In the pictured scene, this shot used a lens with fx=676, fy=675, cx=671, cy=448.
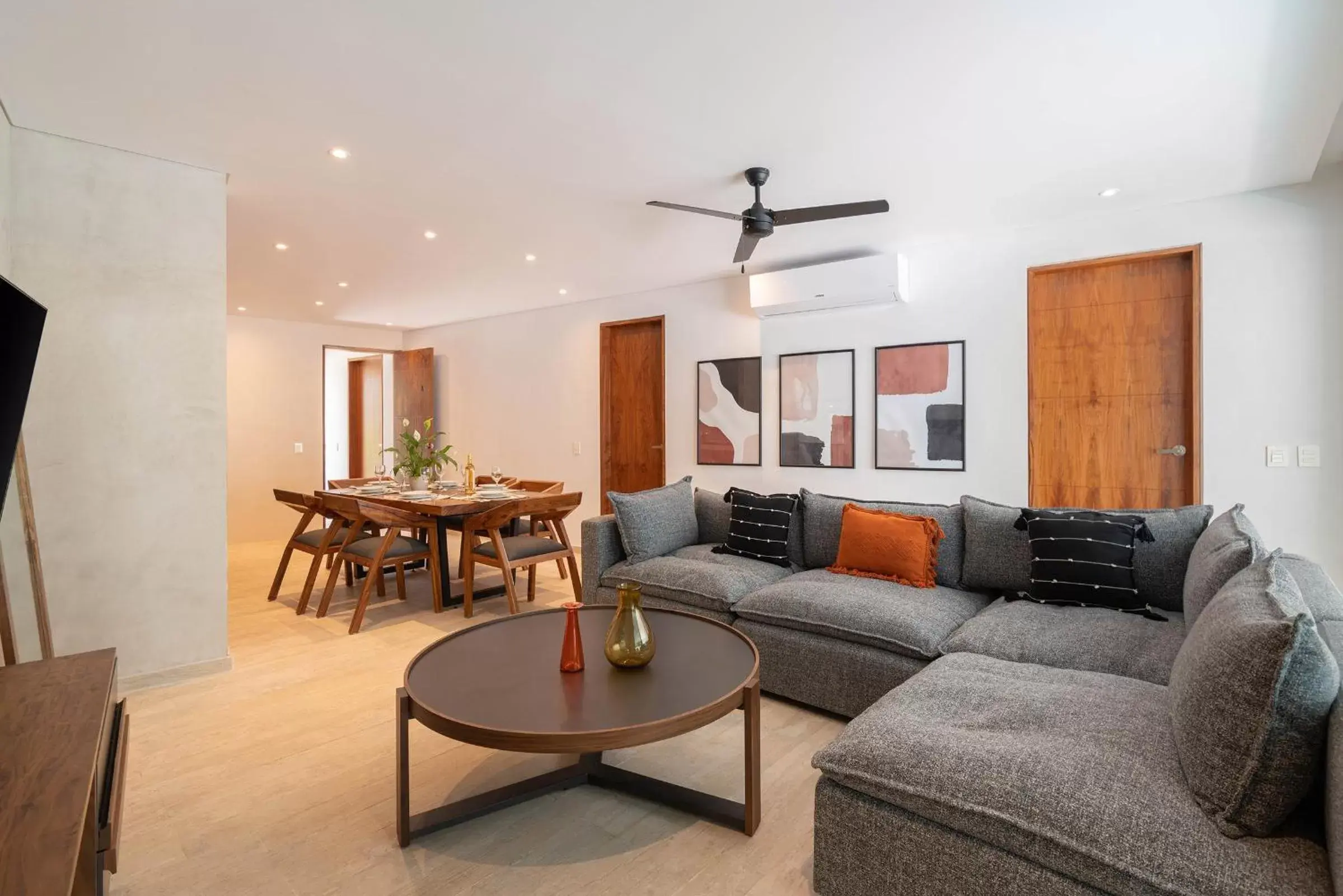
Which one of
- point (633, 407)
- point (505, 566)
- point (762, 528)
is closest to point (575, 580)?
point (505, 566)

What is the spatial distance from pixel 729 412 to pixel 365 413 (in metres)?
5.95

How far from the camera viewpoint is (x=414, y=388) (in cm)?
798

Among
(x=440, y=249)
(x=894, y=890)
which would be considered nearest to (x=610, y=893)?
(x=894, y=890)

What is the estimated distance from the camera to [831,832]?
5.39ft

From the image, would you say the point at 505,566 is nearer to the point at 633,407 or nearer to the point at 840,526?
the point at 840,526

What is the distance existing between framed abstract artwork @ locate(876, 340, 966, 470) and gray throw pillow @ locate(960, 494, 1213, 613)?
1396mm

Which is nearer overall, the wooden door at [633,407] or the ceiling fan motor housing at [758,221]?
the ceiling fan motor housing at [758,221]

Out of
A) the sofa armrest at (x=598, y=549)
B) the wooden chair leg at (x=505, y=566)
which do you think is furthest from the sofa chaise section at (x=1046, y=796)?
the wooden chair leg at (x=505, y=566)

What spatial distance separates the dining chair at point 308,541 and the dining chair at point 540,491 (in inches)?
50.3

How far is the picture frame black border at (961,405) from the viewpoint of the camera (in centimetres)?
449

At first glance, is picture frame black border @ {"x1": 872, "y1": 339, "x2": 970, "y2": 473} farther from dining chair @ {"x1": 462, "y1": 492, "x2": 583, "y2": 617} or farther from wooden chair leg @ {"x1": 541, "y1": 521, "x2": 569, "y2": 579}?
wooden chair leg @ {"x1": 541, "y1": 521, "x2": 569, "y2": 579}

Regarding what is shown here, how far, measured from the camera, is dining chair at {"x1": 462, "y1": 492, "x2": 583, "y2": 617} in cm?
412

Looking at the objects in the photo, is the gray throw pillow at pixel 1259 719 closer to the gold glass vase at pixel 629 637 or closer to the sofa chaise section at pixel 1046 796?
the sofa chaise section at pixel 1046 796

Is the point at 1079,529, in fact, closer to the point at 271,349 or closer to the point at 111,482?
the point at 111,482
